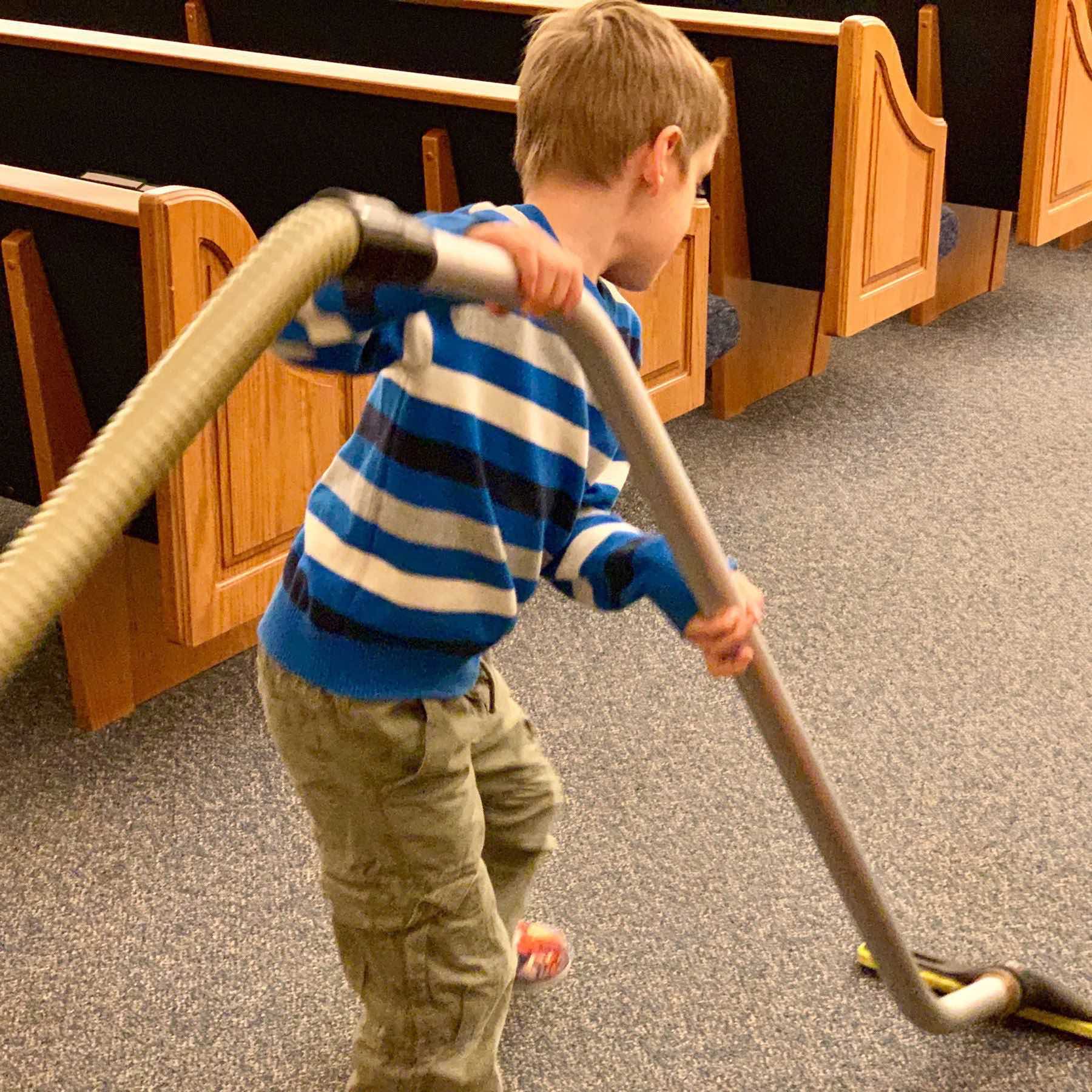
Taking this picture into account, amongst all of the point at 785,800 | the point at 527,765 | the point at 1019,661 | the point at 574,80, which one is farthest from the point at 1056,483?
the point at 574,80

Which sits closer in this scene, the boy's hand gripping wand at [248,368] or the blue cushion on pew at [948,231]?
the boy's hand gripping wand at [248,368]

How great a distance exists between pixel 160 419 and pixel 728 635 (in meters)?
0.67

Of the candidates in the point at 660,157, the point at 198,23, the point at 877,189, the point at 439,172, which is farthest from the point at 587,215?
the point at 198,23

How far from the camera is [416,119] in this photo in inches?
97.9

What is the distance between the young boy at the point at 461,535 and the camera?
1135 millimetres

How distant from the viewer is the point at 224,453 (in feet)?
6.56

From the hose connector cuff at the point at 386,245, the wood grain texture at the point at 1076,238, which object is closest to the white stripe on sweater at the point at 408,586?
the hose connector cuff at the point at 386,245

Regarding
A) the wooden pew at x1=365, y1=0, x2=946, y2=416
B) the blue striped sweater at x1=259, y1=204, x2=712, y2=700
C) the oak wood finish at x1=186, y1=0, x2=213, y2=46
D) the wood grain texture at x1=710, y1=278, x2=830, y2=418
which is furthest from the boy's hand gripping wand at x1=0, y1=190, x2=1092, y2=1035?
the oak wood finish at x1=186, y1=0, x2=213, y2=46

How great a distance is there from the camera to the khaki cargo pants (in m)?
1.23

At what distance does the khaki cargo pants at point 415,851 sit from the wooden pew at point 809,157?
174 centimetres

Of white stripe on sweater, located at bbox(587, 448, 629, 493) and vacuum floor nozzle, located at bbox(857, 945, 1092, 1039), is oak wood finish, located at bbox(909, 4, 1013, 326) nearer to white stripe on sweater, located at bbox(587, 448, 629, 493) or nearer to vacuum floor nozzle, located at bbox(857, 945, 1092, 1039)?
vacuum floor nozzle, located at bbox(857, 945, 1092, 1039)

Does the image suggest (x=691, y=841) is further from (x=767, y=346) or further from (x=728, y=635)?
(x=767, y=346)

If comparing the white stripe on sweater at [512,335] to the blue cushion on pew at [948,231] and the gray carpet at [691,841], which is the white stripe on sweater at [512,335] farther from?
the blue cushion on pew at [948,231]

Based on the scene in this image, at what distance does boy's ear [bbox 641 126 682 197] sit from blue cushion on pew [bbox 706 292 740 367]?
1.69 meters
